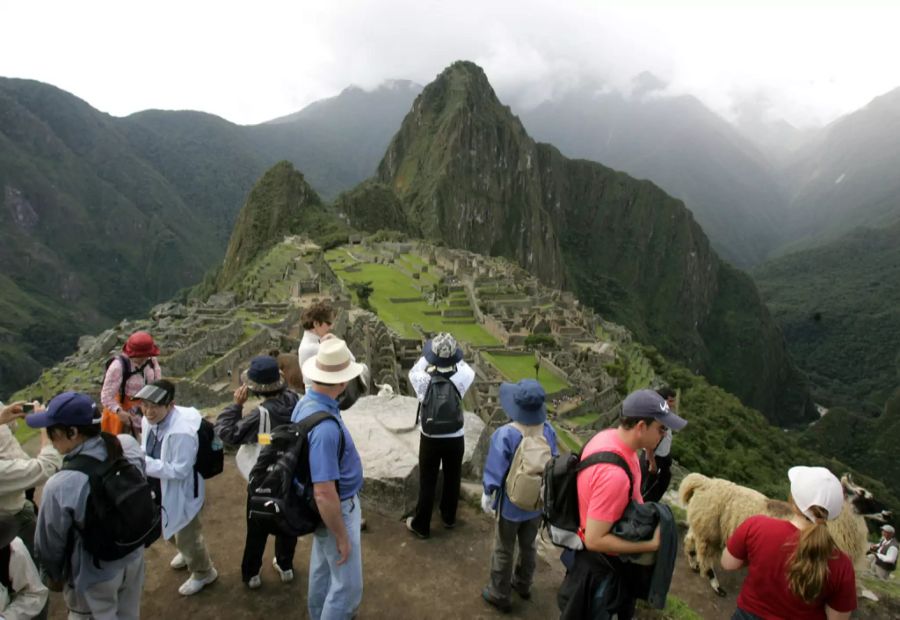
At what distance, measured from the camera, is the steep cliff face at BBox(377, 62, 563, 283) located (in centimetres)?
13525

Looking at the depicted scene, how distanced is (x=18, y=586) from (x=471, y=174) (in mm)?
145236

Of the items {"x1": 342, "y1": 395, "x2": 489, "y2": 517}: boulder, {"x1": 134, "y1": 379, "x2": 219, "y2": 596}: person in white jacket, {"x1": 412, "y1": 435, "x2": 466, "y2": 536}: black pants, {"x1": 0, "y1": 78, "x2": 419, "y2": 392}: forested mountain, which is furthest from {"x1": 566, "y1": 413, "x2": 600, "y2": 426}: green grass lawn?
{"x1": 0, "y1": 78, "x2": 419, "y2": 392}: forested mountain

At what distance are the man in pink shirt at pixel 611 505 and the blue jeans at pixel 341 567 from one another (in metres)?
1.53

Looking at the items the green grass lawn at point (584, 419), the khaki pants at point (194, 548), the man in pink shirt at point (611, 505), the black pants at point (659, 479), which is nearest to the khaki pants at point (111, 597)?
the khaki pants at point (194, 548)

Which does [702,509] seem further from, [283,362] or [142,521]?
[142,521]

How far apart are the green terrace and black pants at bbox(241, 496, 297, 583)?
2356 centimetres

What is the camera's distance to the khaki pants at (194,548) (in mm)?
4820

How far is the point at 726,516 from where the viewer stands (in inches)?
235

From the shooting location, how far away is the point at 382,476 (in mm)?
6395

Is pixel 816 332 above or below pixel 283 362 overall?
below

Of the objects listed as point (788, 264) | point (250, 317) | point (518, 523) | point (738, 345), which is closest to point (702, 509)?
point (518, 523)

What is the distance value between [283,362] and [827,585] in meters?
4.61

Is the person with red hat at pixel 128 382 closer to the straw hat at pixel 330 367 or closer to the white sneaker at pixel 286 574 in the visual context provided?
the white sneaker at pixel 286 574

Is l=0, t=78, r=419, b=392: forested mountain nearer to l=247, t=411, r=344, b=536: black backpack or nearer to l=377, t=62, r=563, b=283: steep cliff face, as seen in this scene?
l=377, t=62, r=563, b=283: steep cliff face
